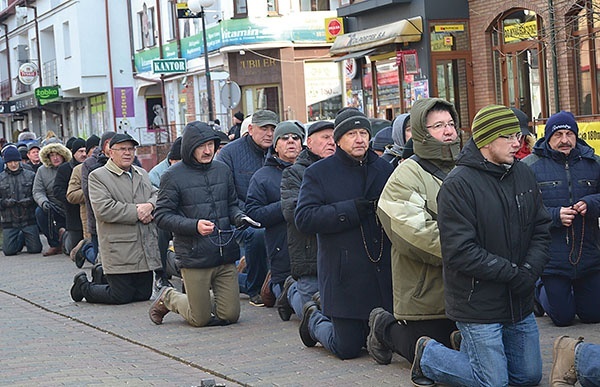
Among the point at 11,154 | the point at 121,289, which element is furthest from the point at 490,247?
the point at 11,154

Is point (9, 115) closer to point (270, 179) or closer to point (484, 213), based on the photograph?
point (270, 179)

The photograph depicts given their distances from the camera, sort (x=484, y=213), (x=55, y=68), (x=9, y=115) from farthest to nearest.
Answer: (x=9, y=115) → (x=55, y=68) → (x=484, y=213)

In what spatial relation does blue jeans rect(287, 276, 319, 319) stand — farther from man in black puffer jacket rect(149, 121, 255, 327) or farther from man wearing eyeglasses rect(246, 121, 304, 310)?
man in black puffer jacket rect(149, 121, 255, 327)

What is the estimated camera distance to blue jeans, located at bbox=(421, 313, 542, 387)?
6.76 metres

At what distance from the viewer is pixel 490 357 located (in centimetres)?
675

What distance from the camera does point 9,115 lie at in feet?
208

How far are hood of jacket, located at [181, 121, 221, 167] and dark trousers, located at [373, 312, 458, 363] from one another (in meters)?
3.18

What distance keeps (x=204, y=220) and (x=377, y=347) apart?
8.88 feet

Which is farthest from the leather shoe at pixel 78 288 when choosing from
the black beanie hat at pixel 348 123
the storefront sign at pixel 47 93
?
the storefront sign at pixel 47 93

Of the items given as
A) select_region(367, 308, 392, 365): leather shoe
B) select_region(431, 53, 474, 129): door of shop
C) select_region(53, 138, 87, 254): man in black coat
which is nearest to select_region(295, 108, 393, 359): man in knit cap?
select_region(367, 308, 392, 365): leather shoe

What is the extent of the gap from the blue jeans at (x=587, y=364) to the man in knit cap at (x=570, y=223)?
256 centimetres

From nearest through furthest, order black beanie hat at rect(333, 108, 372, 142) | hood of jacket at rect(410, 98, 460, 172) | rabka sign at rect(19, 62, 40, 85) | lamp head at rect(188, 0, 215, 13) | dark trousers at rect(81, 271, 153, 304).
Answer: hood of jacket at rect(410, 98, 460, 172), black beanie hat at rect(333, 108, 372, 142), dark trousers at rect(81, 271, 153, 304), lamp head at rect(188, 0, 215, 13), rabka sign at rect(19, 62, 40, 85)

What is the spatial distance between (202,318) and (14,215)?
9.67 meters

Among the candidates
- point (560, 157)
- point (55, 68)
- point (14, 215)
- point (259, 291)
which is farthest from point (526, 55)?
point (55, 68)
